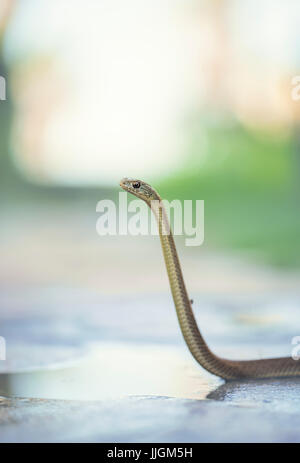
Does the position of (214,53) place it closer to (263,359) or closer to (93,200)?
(93,200)

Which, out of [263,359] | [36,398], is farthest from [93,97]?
[36,398]

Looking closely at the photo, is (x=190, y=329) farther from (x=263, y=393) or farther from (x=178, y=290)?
(x=263, y=393)

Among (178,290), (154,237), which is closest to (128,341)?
(178,290)

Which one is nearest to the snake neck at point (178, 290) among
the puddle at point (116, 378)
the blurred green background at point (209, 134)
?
the puddle at point (116, 378)

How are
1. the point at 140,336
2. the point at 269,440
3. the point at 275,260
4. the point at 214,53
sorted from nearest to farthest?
the point at 269,440
the point at 140,336
the point at 275,260
the point at 214,53

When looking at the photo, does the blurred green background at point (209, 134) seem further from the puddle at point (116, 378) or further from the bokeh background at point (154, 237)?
the puddle at point (116, 378)

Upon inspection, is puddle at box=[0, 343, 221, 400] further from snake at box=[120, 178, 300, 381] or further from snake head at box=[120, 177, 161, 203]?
snake head at box=[120, 177, 161, 203]

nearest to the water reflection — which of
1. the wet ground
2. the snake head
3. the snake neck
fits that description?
the wet ground
